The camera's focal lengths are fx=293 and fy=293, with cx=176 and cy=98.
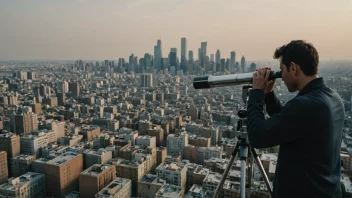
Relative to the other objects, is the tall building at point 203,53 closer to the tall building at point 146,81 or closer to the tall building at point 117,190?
the tall building at point 146,81

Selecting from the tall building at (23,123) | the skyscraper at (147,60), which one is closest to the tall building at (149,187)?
the tall building at (23,123)

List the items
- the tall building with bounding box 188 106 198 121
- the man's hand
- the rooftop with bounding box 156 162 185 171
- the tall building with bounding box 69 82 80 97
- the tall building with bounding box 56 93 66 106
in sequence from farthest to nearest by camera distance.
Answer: the tall building with bounding box 69 82 80 97 < the tall building with bounding box 56 93 66 106 < the tall building with bounding box 188 106 198 121 < the rooftop with bounding box 156 162 185 171 < the man's hand

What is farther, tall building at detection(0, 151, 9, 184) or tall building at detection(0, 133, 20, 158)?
tall building at detection(0, 133, 20, 158)

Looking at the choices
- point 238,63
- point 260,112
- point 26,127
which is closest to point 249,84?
point 260,112

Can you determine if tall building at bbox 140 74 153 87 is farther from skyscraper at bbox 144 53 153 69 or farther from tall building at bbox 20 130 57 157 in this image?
tall building at bbox 20 130 57 157

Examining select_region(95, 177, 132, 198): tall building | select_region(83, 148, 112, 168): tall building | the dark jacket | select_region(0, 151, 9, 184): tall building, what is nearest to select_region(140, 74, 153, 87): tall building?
select_region(83, 148, 112, 168): tall building

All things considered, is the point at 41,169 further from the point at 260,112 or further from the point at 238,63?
the point at 238,63

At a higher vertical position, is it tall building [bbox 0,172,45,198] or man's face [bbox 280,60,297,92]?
man's face [bbox 280,60,297,92]
